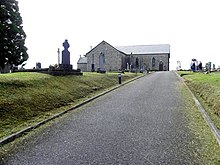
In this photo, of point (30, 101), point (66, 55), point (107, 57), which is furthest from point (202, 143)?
point (107, 57)

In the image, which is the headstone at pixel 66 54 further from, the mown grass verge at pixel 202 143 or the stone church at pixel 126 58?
the stone church at pixel 126 58

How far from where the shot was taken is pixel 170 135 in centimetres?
771

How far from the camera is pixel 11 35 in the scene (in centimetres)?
1638

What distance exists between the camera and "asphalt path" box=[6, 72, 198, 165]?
575cm

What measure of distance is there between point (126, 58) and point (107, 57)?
909cm

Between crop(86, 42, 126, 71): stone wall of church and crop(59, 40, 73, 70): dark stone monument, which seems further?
crop(86, 42, 126, 71): stone wall of church

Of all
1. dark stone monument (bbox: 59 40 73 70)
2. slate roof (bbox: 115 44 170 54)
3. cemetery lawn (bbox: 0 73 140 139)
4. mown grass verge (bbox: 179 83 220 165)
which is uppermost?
slate roof (bbox: 115 44 170 54)

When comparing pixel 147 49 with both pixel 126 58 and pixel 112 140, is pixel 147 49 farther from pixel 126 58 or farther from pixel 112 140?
pixel 112 140

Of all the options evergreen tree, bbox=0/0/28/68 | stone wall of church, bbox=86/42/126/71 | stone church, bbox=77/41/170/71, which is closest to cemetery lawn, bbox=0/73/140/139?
evergreen tree, bbox=0/0/28/68

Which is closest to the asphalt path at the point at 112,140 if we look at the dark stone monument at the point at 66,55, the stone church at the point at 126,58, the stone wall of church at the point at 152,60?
the dark stone monument at the point at 66,55

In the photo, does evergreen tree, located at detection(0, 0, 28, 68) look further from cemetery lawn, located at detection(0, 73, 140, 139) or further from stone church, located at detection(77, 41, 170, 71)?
stone church, located at detection(77, 41, 170, 71)

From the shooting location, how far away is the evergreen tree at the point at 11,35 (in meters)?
15.0

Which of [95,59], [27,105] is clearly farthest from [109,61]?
[27,105]

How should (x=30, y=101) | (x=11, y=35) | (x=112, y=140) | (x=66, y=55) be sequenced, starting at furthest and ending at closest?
(x=66, y=55) → (x=11, y=35) → (x=30, y=101) → (x=112, y=140)
